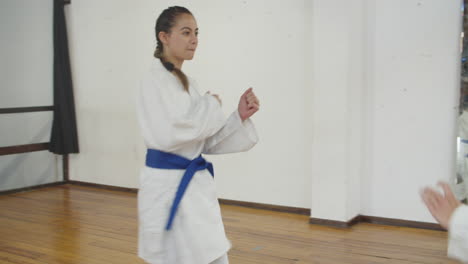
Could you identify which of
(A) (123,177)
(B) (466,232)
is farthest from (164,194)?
(A) (123,177)

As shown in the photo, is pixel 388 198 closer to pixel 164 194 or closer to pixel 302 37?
pixel 302 37

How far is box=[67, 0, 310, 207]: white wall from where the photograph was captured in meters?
4.13

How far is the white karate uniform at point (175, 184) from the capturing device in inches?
68.7

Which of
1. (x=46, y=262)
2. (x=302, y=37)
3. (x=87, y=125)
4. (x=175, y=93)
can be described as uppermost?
(x=302, y=37)

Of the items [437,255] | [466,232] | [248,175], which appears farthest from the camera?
[248,175]

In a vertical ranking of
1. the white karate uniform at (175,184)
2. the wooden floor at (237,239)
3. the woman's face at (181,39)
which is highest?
the woman's face at (181,39)

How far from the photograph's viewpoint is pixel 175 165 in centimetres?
181

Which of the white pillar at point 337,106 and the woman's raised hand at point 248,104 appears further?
the white pillar at point 337,106

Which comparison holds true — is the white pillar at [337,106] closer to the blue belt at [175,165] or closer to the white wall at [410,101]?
the white wall at [410,101]

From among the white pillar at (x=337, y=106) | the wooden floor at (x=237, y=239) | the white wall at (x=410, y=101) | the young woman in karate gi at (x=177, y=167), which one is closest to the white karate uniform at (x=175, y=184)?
the young woman in karate gi at (x=177, y=167)

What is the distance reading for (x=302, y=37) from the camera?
159 inches

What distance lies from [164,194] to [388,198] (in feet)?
7.96

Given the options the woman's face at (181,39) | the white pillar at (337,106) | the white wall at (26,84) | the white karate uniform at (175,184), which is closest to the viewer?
the white karate uniform at (175,184)

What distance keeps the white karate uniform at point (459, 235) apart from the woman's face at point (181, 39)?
1.15 m
